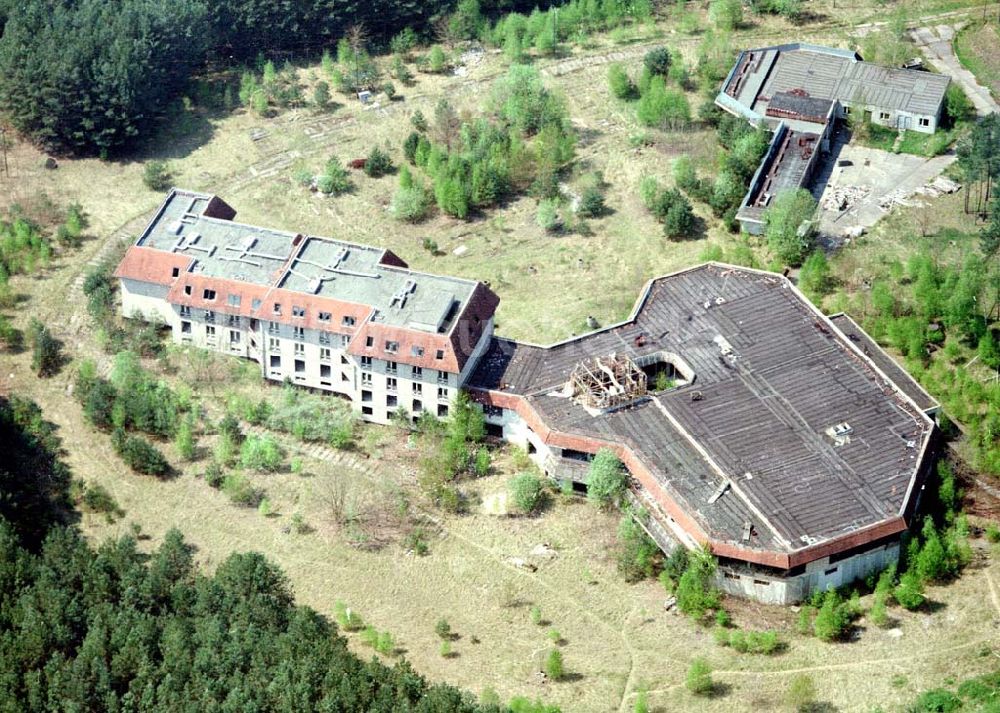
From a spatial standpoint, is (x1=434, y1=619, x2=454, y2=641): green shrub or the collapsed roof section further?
the collapsed roof section

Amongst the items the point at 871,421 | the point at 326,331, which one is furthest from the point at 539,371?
the point at 871,421

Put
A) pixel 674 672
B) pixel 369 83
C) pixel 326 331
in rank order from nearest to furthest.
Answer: pixel 674 672, pixel 326 331, pixel 369 83

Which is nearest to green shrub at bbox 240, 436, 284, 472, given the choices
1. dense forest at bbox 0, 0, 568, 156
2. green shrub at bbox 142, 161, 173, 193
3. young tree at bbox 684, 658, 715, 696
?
young tree at bbox 684, 658, 715, 696

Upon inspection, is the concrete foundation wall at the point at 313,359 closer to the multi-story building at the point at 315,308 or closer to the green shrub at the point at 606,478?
the multi-story building at the point at 315,308

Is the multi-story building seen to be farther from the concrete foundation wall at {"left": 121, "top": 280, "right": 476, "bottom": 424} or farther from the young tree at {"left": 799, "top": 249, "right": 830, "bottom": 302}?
the young tree at {"left": 799, "top": 249, "right": 830, "bottom": 302}

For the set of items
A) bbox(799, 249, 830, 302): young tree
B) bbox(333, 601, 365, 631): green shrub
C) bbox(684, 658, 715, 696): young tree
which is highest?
bbox(799, 249, 830, 302): young tree

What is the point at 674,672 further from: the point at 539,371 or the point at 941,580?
the point at 539,371
